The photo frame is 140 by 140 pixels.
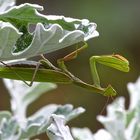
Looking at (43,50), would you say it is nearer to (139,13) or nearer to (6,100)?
(6,100)

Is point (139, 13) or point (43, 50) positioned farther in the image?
point (139, 13)

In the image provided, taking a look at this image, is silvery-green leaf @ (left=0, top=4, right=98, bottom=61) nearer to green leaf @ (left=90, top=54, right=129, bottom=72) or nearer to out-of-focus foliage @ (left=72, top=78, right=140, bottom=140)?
green leaf @ (left=90, top=54, right=129, bottom=72)

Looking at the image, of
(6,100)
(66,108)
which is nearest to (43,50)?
(66,108)

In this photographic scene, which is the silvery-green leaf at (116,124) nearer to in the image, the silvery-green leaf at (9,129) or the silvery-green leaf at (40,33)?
the silvery-green leaf at (9,129)

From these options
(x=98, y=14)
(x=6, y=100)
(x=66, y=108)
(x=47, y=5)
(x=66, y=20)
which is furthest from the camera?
(x=47, y=5)

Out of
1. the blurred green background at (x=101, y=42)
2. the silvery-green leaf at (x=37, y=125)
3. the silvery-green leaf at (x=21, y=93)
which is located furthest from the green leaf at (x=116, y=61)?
the blurred green background at (x=101, y=42)

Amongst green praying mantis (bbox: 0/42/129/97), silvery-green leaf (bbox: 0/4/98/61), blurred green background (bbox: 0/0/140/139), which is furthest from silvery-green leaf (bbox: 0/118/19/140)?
blurred green background (bbox: 0/0/140/139)
